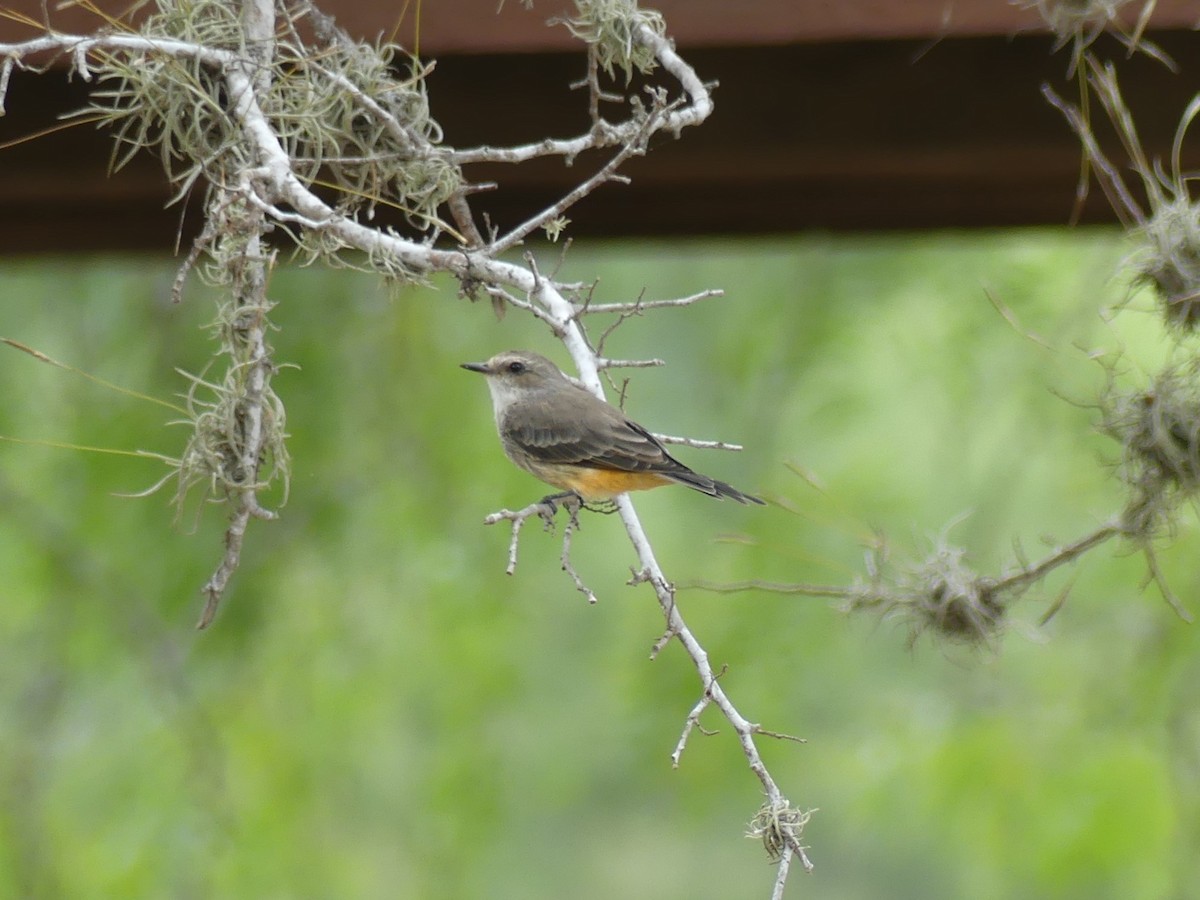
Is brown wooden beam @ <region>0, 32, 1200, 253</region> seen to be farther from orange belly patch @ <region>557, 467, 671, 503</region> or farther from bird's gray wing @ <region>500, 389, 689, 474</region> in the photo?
orange belly patch @ <region>557, 467, 671, 503</region>

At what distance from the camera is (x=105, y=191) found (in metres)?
3.50

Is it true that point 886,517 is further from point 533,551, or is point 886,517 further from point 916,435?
point 533,551

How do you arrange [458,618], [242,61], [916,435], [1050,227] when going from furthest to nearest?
[916,435], [458,618], [1050,227], [242,61]

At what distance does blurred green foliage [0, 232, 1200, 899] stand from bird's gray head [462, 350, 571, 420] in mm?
1571

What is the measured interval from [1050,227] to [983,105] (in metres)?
1.17

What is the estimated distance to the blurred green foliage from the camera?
618cm

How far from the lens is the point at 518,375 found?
179 inches

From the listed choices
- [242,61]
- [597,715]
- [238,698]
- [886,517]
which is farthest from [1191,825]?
[242,61]

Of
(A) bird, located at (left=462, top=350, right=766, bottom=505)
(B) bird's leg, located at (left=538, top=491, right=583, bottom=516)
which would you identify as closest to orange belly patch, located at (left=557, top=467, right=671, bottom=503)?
(A) bird, located at (left=462, top=350, right=766, bottom=505)

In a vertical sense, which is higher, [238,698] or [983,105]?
[983,105]

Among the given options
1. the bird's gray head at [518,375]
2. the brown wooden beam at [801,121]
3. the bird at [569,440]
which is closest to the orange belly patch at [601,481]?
the bird at [569,440]

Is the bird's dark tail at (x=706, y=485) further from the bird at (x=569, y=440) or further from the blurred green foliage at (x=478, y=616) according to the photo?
the blurred green foliage at (x=478, y=616)

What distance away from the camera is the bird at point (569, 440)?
4.03 m

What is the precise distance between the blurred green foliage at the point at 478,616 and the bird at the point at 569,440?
160 centimetres
